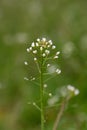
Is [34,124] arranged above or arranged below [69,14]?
below

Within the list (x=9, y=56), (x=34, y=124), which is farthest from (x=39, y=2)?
(x=34, y=124)

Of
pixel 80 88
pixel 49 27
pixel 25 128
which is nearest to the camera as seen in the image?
pixel 25 128

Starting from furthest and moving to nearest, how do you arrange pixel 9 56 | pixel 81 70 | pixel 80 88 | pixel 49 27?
pixel 49 27 → pixel 9 56 → pixel 81 70 → pixel 80 88

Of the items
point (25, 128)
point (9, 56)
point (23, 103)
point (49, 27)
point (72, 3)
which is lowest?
point (25, 128)

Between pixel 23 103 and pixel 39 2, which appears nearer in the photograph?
pixel 23 103

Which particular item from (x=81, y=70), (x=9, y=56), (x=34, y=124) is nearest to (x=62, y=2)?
(x=9, y=56)

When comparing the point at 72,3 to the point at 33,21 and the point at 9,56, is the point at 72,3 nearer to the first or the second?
the point at 33,21

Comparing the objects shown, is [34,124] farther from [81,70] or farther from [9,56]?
[9,56]
